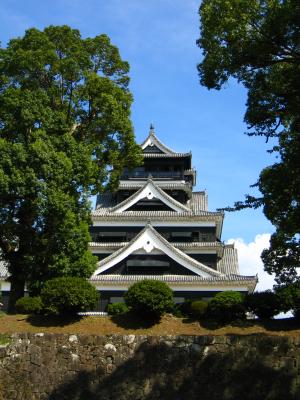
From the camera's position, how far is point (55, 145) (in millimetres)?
18625

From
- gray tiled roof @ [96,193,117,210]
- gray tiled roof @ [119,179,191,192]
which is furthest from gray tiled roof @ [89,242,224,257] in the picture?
gray tiled roof @ [119,179,191,192]

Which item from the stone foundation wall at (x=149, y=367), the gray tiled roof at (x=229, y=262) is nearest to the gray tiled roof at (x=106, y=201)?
the gray tiled roof at (x=229, y=262)

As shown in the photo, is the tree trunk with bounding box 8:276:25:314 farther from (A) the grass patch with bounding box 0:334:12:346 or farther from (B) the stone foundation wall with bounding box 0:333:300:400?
(B) the stone foundation wall with bounding box 0:333:300:400

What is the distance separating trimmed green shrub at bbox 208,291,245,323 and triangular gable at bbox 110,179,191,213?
1556cm

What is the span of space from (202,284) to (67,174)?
554 inches

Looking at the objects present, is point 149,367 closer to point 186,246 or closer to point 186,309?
point 186,309

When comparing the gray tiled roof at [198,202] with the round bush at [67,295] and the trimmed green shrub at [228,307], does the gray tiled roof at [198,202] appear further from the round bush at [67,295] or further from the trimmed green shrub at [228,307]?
the round bush at [67,295]

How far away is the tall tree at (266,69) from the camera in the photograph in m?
11.8

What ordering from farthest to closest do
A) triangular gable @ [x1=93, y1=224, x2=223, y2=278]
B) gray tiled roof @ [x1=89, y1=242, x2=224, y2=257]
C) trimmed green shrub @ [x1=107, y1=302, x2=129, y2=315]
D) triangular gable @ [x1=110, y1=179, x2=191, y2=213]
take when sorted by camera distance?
1. triangular gable @ [x1=110, y1=179, x2=191, y2=213]
2. gray tiled roof @ [x1=89, y1=242, x2=224, y2=257]
3. triangular gable @ [x1=93, y1=224, x2=223, y2=278]
4. trimmed green shrub @ [x1=107, y1=302, x2=129, y2=315]

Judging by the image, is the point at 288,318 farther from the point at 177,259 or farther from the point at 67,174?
the point at 177,259

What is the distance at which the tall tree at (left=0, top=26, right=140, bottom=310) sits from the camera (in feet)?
57.7

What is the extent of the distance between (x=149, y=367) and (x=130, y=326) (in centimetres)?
656

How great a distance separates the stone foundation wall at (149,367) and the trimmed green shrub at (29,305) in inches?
227

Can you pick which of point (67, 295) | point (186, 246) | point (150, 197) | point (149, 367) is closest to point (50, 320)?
point (67, 295)
